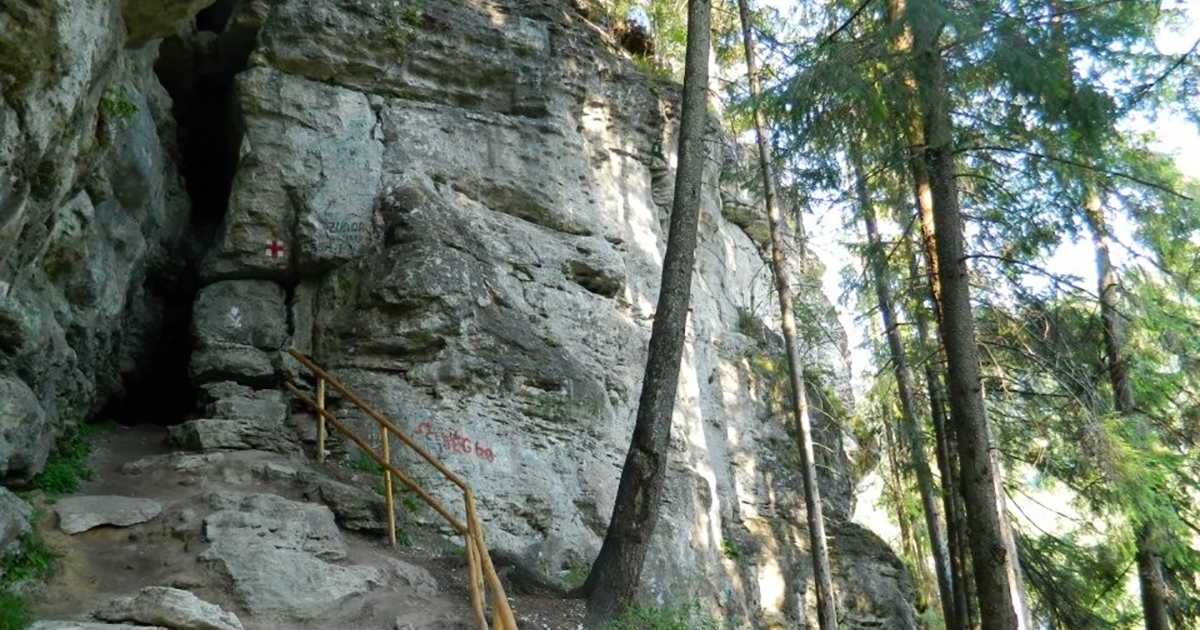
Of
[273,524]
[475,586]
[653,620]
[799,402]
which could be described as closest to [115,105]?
[273,524]

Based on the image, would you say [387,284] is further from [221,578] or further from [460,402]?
[221,578]

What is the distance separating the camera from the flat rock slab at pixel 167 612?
245 inches

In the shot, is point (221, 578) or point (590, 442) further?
point (590, 442)

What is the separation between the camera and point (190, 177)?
13.1 meters

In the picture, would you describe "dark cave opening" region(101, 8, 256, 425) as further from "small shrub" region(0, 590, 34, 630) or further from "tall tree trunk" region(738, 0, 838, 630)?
"tall tree trunk" region(738, 0, 838, 630)

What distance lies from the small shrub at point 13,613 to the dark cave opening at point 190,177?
4812 mm

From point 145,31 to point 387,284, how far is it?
3290mm

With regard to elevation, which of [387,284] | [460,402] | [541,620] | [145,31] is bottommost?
[541,620]

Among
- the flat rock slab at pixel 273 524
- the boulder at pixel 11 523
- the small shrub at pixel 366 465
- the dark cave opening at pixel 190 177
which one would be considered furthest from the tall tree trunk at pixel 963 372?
the dark cave opening at pixel 190 177

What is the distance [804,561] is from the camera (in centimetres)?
1427

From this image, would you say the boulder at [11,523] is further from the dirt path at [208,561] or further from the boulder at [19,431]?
the boulder at [19,431]

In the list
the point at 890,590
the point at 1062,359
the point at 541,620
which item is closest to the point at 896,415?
the point at 890,590

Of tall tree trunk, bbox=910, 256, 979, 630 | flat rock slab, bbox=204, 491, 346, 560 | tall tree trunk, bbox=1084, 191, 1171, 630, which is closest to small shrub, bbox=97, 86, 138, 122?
flat rock slab, bbox=204, 491, 346, 560

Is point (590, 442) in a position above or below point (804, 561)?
above
